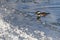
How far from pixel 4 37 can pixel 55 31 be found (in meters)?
0.95

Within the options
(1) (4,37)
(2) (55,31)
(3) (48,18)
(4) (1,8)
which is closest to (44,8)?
(3) (48,18)

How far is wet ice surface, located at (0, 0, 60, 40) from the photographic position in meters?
3.21

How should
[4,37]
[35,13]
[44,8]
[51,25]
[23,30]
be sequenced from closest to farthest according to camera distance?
1. [4,37]
2. [23,30]
3. [51,25]
4. [35,13]
5. [44,8]

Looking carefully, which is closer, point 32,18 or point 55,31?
point 55,31

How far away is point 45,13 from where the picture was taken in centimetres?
448

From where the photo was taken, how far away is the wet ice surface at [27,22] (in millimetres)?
3207

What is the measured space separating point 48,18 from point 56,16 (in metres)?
0.25

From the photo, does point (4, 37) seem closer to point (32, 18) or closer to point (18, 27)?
point (18, 27)

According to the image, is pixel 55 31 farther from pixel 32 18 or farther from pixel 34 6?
pixel 34 6

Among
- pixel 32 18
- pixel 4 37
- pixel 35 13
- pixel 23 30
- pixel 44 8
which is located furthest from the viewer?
pixel 44 8

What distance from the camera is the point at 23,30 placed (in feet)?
11.2

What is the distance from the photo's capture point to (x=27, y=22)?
388 centimetres

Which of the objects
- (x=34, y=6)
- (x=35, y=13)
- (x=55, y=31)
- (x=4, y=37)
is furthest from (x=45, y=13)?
(x=4, y=37)

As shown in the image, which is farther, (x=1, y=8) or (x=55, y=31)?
(x=1, y=8)
